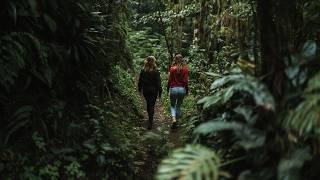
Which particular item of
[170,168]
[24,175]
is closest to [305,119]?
[170,168]

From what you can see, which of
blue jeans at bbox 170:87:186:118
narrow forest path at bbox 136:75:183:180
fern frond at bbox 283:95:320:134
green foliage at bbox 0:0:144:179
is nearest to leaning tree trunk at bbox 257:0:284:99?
fern frond at bbox 283:95:320:134

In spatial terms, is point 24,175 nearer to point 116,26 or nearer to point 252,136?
point 252,136

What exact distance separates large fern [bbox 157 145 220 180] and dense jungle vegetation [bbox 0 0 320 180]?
0.01m

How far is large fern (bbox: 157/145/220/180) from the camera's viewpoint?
4562 mm

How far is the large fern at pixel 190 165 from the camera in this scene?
456 cm

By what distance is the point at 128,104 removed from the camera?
533 inches

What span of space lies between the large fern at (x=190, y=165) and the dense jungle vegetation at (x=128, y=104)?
0.04 feet

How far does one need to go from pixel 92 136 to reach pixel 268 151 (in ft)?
13.1

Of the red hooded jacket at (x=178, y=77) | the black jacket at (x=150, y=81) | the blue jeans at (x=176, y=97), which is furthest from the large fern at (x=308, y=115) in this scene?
the blue jeans at (x=176, y=97)

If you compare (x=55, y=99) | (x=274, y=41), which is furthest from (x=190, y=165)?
(x=55, y=99)

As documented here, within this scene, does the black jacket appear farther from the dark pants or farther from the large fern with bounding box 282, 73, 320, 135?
the large fern with bounding box 282, 73, 320, 135

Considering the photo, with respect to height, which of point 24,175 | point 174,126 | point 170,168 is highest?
point 170,168

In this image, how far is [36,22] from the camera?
8414 mm

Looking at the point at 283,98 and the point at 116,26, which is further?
the point at 116,26
